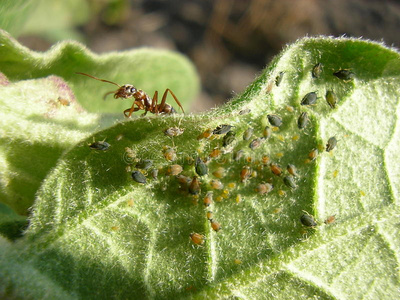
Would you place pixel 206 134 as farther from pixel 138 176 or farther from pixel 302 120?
pixel 302 120

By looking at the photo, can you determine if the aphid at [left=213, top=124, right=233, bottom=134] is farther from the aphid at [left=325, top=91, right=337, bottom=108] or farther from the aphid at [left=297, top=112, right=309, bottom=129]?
the aphid at [left=325, top=91, right=337, bottom=108]

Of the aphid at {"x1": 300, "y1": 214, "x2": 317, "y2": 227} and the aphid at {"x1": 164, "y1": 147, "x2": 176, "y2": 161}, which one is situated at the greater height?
the aphid at {"x1": 164, "y1": 147, "x2": 176, "y2": 161}

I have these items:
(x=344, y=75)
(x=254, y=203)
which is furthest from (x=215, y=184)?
(x=344, y=75)

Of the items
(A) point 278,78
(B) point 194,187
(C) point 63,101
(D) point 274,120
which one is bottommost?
(B) point 194,187

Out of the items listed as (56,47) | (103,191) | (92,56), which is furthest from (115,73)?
(103,191)

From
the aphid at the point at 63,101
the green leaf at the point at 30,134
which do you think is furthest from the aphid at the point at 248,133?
the aphid at the point at 63,101

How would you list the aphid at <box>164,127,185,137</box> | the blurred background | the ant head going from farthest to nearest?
1. the blurred background
2. the ant head
3. the aphid at <box>164,127,185,137</box>

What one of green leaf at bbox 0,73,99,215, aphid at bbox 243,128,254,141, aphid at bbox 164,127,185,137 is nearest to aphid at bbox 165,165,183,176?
aphid at bbox 164,127,185,137
